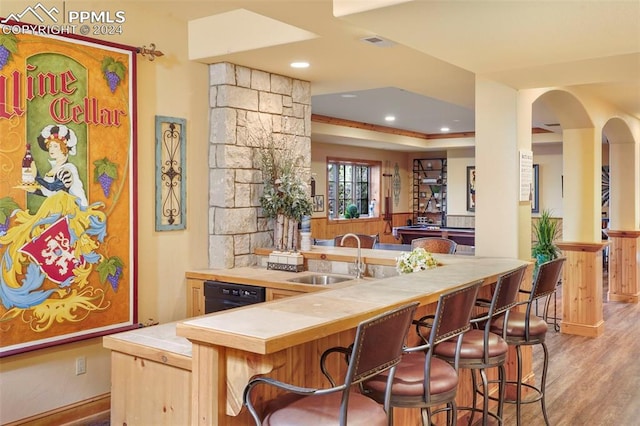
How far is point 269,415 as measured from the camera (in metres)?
1.98

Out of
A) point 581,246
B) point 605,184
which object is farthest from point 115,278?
point 605,184

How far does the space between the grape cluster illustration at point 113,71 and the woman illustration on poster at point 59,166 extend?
1.50 feet

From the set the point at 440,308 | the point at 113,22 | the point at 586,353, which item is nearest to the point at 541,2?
the point at 440,308

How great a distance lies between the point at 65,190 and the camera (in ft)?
11.8

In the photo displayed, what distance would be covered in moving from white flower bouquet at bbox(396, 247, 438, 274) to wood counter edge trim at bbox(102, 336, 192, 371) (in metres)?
1.80

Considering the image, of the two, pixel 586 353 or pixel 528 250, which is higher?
pixel 528 250

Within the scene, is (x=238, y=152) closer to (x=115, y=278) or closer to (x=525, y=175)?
(x=115, y=278)

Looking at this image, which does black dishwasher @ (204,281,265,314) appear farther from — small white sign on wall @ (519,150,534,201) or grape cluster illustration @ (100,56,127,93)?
small white sign on wall @ (519,150,534,201)

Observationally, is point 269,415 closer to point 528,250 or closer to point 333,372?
point 333,372

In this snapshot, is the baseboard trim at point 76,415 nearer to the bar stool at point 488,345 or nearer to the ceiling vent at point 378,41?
the bar stool at point 488,345

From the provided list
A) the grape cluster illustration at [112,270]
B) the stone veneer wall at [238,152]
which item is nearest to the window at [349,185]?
the stone veneer wall at [238,152]

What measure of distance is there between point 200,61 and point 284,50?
0.79 meters

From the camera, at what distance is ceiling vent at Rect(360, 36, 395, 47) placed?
374 centimetres

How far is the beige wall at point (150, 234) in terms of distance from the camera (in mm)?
3541
